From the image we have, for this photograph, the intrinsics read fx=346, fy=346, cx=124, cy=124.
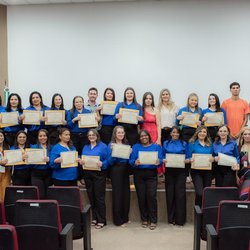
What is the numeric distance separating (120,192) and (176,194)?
2.71 ft

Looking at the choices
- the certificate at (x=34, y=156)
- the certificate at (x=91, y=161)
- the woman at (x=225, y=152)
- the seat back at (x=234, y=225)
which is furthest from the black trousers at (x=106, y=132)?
the seat back at (x=234, y=225)

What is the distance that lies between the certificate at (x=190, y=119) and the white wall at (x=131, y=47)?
5.87 ft

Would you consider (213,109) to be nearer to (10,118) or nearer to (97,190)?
(97,190)

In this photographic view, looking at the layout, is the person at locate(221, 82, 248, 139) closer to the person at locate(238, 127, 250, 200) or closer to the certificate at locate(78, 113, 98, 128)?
the person at locate(238, 127, 250, 200)

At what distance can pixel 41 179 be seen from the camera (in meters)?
4.92

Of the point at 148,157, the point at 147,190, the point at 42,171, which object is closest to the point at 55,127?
the point at 42,171

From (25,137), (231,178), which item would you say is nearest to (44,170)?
(25,137)

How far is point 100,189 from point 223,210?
2264mm

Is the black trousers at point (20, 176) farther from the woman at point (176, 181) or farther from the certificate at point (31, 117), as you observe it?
the woman at point (176, 181)

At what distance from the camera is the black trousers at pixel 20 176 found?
16.2 feet

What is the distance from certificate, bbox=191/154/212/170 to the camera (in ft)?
15.6

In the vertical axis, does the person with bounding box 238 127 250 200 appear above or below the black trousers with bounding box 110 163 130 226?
above

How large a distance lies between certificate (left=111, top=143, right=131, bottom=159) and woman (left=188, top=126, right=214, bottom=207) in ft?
2.96

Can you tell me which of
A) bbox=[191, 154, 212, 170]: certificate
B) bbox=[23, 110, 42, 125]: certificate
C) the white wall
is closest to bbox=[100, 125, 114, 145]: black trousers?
bbox=[23, 110, 42, 125]: certificate
